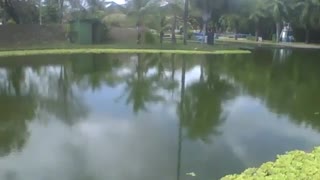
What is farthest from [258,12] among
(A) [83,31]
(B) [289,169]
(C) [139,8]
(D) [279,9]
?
(B) [289,169]

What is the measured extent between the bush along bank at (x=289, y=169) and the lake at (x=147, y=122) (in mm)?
310

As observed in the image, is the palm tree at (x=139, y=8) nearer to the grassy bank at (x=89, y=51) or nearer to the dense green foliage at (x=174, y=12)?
the dense green foliage at (x=174, y=12)

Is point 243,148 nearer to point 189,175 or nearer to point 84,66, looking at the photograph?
point 189,175

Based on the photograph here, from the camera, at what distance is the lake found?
643 cm

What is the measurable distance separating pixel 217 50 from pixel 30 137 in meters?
23.4

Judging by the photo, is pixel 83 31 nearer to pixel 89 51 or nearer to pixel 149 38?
pixel 149 38

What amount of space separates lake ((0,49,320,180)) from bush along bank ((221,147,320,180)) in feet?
1.02

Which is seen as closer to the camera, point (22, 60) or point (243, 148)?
point (243, 148)

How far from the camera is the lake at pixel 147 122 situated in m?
6.43

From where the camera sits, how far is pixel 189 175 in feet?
19.6

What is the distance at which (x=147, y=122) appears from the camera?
9156mm

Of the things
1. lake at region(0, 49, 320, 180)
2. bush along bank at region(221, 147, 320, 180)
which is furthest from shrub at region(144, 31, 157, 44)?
bush along bank at region(221, 147, 320, 180)

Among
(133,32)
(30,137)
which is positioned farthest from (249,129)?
(133,32)

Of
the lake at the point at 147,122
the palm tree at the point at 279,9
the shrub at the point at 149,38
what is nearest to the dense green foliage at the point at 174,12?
the palm tree at the point at 279,9
